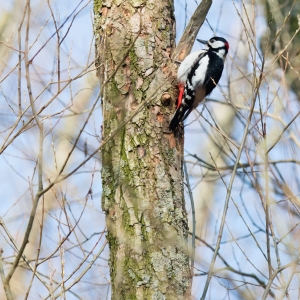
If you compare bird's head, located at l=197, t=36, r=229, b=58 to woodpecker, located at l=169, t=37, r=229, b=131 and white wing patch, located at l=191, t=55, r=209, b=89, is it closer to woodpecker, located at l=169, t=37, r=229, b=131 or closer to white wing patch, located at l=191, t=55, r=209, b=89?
woodpecker, located at l=169, t=37, r=229, b=131

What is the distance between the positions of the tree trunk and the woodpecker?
0.24 feet

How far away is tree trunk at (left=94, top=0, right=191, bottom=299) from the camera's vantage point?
2850 millimetres

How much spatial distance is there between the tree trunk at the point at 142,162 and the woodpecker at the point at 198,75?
0.07 meters

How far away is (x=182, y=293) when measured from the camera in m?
2.85

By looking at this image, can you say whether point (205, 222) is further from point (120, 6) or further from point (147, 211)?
point (120, 6)

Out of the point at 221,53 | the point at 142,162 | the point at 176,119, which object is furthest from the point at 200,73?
the point at 142,162

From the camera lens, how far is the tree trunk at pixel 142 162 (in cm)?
285

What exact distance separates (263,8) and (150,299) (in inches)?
165

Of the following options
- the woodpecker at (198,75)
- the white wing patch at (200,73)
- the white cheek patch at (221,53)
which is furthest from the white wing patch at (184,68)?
the white cheek patch at (221,53)

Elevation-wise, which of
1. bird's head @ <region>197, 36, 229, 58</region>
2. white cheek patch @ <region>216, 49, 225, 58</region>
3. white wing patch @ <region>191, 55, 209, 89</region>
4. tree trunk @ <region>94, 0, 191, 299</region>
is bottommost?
tree trunk @ <region>94, 0, 191, 299</region>

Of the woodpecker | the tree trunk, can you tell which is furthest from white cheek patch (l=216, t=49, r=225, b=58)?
the tree trunk

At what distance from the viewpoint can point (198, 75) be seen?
4266 mm

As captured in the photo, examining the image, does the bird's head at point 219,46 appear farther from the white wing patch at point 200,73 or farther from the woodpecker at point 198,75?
the white wing patch at point 200,73

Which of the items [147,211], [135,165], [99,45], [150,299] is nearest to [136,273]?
[150,299]
